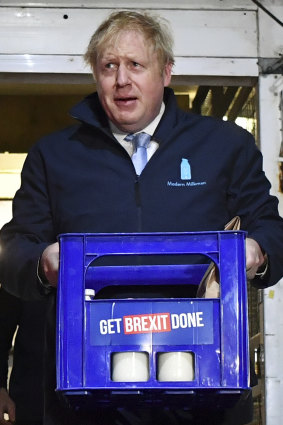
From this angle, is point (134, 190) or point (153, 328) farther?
point (134, 190)

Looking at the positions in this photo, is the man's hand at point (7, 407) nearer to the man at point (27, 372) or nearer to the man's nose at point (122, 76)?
the man at point (27, 372)

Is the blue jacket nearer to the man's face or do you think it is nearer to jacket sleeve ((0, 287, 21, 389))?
the man's face

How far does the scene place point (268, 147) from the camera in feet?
17.7

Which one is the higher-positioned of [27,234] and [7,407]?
[27,234]

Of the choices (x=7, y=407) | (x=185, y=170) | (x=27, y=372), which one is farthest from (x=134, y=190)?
(x=7, y=407)

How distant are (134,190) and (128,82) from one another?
0.36 m

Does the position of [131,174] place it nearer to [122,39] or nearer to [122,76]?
[122,76]

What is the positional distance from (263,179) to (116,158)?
18.5 inches

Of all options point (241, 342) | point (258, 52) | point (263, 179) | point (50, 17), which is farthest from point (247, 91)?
point (241, 342)

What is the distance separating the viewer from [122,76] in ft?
10.7

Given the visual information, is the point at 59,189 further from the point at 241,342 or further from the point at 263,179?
the point at 241,342

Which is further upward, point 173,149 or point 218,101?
point 218,101

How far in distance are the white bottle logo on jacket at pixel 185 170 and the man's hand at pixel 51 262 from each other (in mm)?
530

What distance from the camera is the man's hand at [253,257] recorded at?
109 inches
